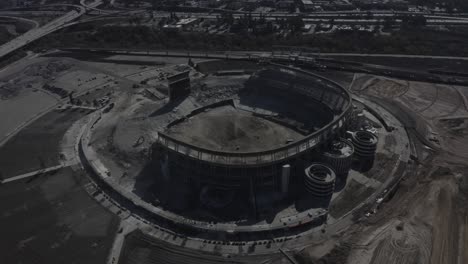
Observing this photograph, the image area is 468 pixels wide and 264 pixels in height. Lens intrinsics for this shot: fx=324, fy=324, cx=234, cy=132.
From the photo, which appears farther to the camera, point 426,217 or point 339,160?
point 339,160

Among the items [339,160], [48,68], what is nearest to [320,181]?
[339,160]

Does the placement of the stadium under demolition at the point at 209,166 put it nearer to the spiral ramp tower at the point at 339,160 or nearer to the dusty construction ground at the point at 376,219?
the spiral ramp tower at the point at 339,160

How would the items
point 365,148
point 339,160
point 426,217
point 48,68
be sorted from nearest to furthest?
point 426,217 < point 339,160 < point 365,148 < point 48,68

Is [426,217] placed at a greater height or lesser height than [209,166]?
lesser

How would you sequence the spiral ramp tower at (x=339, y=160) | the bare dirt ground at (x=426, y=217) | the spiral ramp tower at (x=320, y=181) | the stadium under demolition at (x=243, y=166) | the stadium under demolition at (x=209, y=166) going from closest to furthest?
1. the bare dirt ground at (x=426, y=217)
2. the stadium under demolition at (x=209, y=166)
3. the stadium under demolition at (x=243, y=166)
4. the spiral ramp tower at (x=320, y=181)
5. the spiral ramp tower at (x=339, y=160)

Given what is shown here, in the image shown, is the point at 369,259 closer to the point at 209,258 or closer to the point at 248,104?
the point at 209,258

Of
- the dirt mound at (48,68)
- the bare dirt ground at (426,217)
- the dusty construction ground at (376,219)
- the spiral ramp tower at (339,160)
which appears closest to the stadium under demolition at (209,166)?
the spiral ramp tower at (339,160)

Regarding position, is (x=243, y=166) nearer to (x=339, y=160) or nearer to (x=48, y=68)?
(x=339, y=160)

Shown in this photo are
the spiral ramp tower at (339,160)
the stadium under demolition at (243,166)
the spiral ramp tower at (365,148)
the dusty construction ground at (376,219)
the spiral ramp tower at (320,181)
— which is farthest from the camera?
the spiral ramp tower at (365,148)

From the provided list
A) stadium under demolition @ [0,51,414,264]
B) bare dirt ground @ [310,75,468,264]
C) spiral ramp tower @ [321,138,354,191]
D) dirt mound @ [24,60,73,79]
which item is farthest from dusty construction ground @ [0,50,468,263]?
dirt mound @ [24,60,73,79]
